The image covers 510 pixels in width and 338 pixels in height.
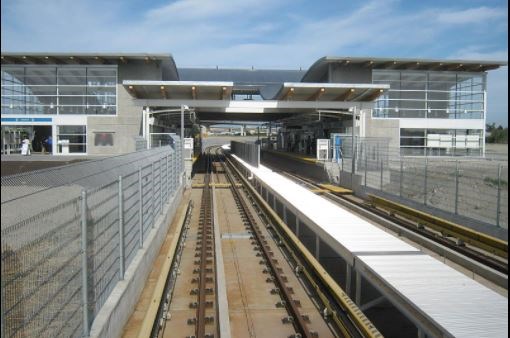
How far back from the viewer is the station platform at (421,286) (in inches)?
175

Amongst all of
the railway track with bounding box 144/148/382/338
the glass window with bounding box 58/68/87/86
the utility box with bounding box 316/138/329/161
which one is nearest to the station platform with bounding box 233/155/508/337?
the railway track with bounding box 144/148/382/338

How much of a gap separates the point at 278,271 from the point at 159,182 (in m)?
3.59

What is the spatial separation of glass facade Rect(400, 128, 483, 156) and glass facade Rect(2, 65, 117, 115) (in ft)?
65.5

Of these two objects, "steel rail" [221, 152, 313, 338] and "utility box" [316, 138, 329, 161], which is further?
"utility box" [316, 138, 329, 161]

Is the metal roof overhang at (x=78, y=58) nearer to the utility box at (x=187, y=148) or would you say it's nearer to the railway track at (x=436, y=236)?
A: the utility box at (x=187, y=148)

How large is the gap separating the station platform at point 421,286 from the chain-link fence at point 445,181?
312 cm

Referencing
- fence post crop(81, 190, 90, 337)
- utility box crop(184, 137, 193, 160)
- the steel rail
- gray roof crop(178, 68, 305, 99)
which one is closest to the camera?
fence post crop(81, 190, 90, 337)

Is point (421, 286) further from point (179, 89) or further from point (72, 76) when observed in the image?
point (72, 76)

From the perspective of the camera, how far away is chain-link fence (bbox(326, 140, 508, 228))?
35.9 feet

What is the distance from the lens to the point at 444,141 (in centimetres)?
3459

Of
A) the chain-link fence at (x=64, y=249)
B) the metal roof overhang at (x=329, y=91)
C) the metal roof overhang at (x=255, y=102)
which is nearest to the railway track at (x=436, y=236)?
the chain-link fence at (x=64, y=249)

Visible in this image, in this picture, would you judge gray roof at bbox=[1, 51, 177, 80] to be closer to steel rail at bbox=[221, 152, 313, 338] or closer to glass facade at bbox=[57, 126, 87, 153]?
glass facade at bbox=[57, 126, 87, 153]

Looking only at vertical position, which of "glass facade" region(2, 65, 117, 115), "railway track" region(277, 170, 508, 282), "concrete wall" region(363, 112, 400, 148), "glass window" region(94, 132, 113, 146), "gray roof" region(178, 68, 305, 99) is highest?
"gray roof" region(178, 68, 305, 99)

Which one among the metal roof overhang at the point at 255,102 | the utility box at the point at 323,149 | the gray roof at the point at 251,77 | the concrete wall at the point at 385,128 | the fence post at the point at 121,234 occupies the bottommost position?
the fence post at the point at 121,234
